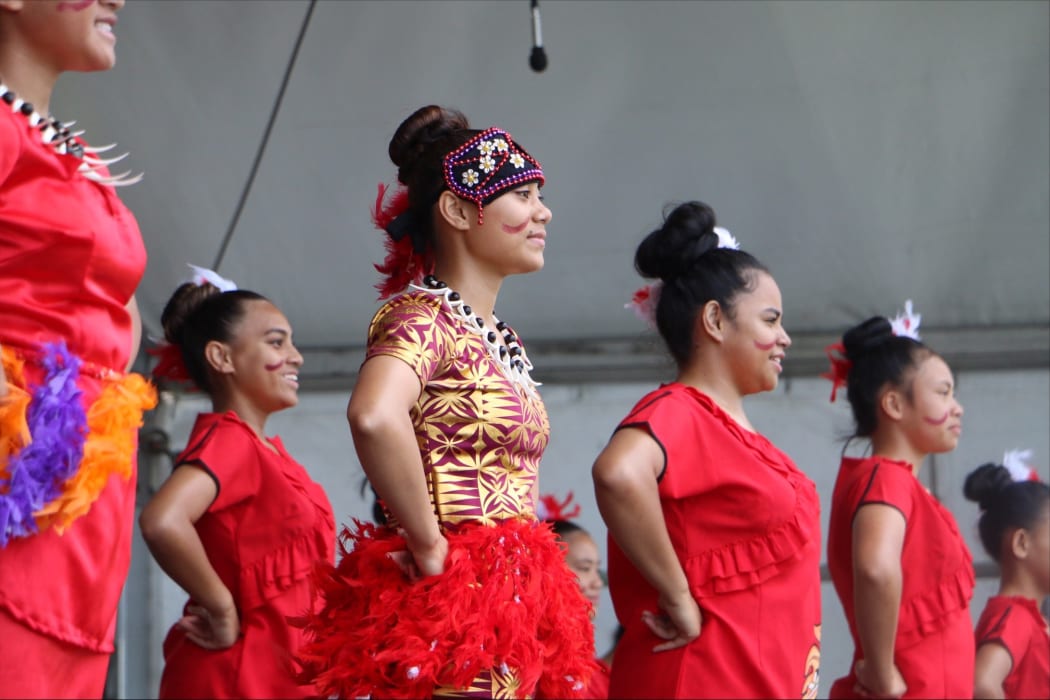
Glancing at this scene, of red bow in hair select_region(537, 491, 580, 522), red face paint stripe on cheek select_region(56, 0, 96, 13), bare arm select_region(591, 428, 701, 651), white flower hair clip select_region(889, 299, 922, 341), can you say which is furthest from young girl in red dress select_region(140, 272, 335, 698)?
white flower hair clip select_region(889, 299, 922, 341)

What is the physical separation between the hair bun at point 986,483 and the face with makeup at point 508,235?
3060mm

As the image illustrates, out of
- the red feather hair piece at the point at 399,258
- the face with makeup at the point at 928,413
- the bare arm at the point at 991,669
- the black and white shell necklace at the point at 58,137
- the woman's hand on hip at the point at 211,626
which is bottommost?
the bare arm at the point at 991,669

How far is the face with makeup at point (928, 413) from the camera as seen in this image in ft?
14.2

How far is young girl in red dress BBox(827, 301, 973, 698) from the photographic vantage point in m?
3.89

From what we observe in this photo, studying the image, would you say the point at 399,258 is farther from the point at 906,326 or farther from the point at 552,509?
the point at 552,509

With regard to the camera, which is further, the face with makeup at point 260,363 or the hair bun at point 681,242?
the face with makeup at point 260,363

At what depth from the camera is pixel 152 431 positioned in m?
5.29

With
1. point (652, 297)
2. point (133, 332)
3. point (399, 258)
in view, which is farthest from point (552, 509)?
point (133, 332)

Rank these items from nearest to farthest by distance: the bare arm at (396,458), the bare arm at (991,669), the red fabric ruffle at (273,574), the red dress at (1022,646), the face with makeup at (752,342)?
1. the bare arm at (396,458)
2. the face with makeup at (752,342)
3. the red fabric ruffle at (273,574)
4. the bare arm at (991,669)
5. the red dress at (1022,646)

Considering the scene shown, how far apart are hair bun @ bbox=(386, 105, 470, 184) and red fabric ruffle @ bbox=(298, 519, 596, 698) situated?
0.74 m

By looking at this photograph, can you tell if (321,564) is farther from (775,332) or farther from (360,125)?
(360,125)

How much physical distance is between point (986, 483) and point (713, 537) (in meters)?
2.42

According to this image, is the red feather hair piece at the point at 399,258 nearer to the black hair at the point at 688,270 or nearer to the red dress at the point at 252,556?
the black hair at the point at 688,270

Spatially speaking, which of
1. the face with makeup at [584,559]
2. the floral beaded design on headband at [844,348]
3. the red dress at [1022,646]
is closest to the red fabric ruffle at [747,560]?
the floral beaded design on headband at [844,348]
